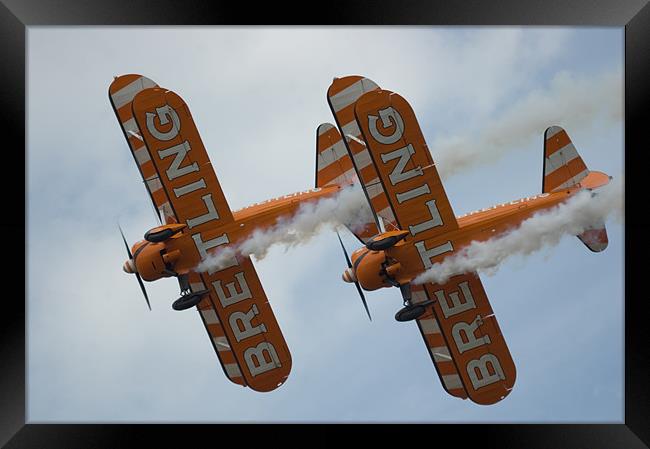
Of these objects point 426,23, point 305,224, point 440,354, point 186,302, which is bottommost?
point 440,354

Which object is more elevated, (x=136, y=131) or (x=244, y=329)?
(x=136, y=131)

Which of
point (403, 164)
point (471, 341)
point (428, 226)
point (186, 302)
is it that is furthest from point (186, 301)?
point (471, 341)

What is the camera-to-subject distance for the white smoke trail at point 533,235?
23.1 meters

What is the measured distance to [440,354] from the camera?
2397 centimetres

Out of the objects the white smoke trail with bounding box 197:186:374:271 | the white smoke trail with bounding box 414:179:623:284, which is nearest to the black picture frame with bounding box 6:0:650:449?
the white smoke trail with bounding box 414:179:623:284

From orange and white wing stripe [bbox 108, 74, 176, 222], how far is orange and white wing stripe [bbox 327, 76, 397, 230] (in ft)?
8.84

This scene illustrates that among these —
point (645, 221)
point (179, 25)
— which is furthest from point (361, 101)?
point (645, 221)

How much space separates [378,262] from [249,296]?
227cm

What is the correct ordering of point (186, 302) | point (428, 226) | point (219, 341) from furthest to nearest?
point (219, 341) < point (186, 302) < point (428, 226)

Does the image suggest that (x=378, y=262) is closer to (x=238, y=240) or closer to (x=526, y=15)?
(x=238, y=240)

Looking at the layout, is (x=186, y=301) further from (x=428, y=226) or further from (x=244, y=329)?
(x=428, y=226)

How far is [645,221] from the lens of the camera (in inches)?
894

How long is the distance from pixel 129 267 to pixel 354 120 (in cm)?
396

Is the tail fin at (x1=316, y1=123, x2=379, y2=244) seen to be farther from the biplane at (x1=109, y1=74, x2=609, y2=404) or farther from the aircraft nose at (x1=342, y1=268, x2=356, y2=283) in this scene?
the aircraft nose at (x1=342, y1=268, x2=356, y2=283)
